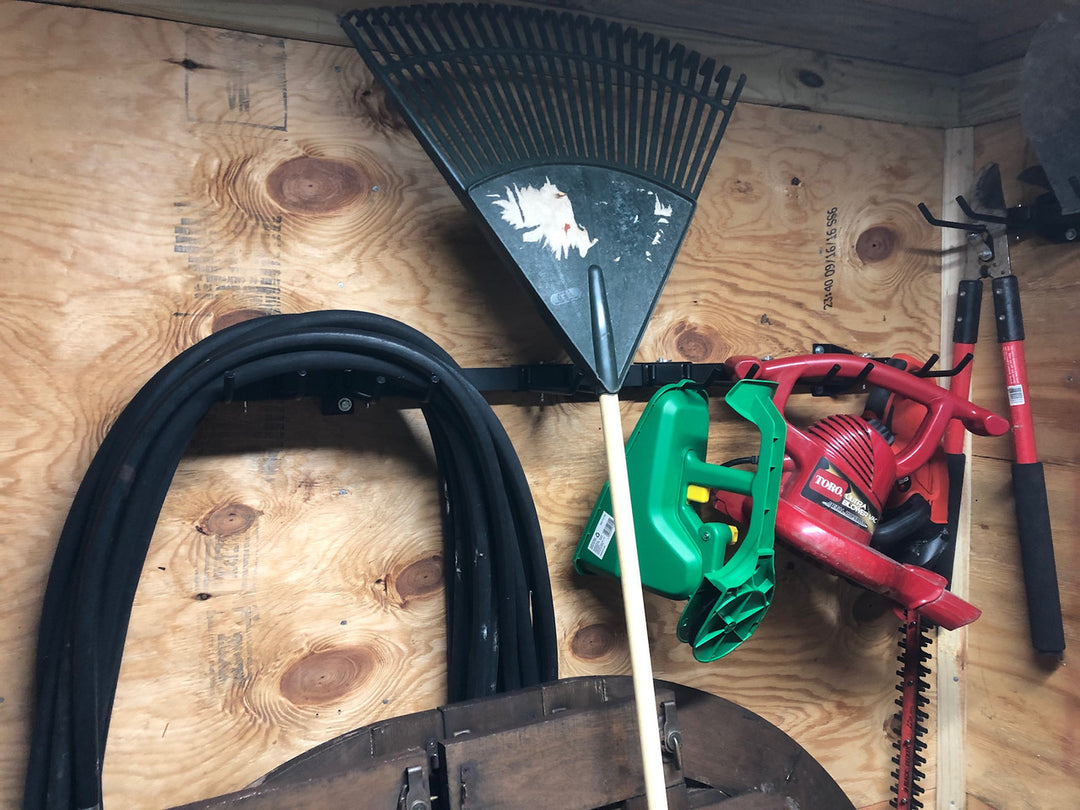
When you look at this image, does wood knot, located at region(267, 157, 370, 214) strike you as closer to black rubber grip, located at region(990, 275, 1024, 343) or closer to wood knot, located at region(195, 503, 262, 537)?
wood knot, located at region(195, 503, 262, 537)

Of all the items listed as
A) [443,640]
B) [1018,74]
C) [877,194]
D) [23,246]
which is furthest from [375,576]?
[1018,74]

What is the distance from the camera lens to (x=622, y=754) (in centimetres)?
89

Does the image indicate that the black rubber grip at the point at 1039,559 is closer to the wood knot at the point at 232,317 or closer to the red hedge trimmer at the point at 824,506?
the red hedge trimmer at the point at 824,506

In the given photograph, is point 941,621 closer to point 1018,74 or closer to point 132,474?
point 1018,74

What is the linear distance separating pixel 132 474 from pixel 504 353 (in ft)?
1.62

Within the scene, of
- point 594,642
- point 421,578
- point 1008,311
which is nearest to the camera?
point 421,578

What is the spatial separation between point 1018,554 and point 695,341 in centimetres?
70

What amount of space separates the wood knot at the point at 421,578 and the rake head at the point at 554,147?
36 centimetres

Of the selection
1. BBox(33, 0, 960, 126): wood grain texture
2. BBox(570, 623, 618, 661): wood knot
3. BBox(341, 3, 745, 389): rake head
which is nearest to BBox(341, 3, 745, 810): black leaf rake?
BBox(341, 3, 745, 389): rake head

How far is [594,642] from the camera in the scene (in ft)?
3.79

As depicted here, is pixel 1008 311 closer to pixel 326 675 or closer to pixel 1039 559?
pixel 1039 559

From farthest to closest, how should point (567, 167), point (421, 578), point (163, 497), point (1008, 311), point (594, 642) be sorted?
point (1008, 311)
point (594, 642)
point (421, 578)
point (567, 167)
point (163, 497)

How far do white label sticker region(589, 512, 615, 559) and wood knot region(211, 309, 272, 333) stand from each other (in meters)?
0.53

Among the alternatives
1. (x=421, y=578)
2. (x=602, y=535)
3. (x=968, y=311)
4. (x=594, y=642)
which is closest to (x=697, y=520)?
(x=602, y=535)
